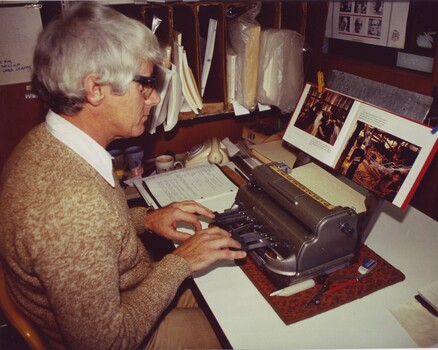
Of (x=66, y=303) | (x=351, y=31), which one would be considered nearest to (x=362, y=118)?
(x=351, y=31)

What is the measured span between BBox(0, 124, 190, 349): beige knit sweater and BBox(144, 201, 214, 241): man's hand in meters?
0.26

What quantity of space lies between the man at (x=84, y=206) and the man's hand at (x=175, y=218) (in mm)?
162

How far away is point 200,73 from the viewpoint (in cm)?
162

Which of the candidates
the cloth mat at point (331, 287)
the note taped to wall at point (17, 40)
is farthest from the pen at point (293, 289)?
the note taped to wall at point (17, 40)

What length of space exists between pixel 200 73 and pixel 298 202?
0.81 metres

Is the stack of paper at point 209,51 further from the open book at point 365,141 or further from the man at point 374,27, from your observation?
the man at point 374,27

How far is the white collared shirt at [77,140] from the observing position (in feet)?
3.19

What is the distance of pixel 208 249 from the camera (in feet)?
3.53

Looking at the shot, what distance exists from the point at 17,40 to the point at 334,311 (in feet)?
5.19

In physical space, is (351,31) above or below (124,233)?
above

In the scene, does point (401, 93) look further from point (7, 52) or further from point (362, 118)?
point (7, 52)

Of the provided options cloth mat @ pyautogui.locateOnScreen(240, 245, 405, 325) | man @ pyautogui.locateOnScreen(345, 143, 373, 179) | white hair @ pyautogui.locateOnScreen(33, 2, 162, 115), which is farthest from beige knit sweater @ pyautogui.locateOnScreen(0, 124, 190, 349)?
man @ pyautogui.locateOnScreen(345, 143, 373, 179)

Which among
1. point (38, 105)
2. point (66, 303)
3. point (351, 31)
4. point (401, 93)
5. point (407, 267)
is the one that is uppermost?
point (351, 31)

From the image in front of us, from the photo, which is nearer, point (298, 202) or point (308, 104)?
point (298, 202)
